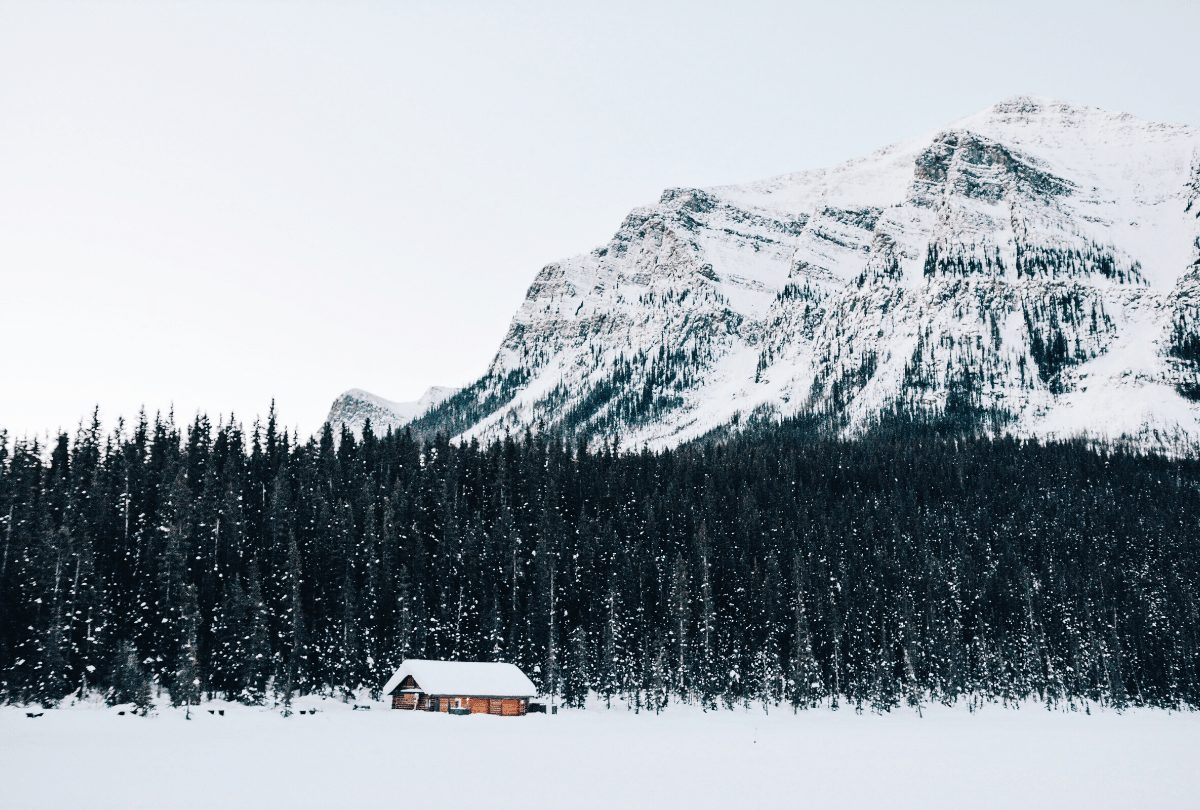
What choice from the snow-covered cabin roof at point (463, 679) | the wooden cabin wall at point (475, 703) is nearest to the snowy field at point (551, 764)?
the snow-covered cabin roof at point (463, 679)

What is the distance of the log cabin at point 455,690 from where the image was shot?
77250 mm

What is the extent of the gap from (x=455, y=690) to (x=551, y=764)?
34.1 m

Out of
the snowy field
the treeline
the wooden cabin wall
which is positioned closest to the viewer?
the snowy field

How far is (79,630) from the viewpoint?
74875mm

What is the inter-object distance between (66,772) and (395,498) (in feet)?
226

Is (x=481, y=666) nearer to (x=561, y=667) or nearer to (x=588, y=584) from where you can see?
(x=561, y=667)

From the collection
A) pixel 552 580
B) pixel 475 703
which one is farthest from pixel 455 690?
pixel 552 580

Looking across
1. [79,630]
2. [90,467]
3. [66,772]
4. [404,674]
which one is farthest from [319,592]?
[66,772]

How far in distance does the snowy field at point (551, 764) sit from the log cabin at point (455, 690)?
151 inches

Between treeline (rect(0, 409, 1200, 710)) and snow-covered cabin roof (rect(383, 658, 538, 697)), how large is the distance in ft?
27.7

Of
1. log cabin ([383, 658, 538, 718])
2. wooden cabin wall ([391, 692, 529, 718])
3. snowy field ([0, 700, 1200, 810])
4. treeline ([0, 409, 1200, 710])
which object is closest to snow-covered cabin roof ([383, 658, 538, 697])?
log cabin ([383, 658, 538, 718])

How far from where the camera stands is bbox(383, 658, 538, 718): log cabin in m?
77.2

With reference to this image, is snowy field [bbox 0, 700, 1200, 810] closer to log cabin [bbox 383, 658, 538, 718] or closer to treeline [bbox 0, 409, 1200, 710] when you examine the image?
log cabin [bbox 383, 658, 538, 718]

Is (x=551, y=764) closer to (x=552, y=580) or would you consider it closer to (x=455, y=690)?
(x=455, y=690)
